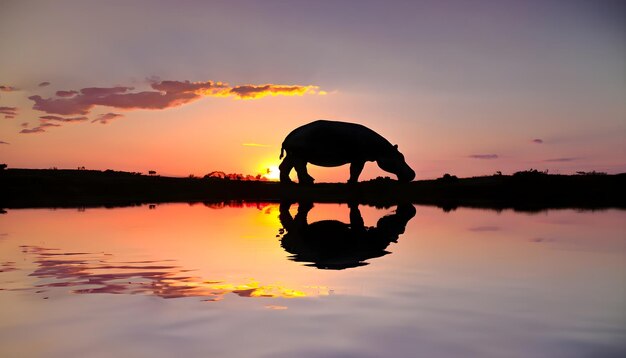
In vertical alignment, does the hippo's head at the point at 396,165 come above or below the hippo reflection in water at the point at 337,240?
above

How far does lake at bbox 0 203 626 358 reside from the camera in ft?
12.0

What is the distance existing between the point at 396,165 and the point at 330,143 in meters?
3.84

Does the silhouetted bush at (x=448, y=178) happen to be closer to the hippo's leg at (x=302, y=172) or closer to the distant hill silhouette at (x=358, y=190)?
the distant hill silhouette at (x=358, y=190)

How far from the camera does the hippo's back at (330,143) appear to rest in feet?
73.4

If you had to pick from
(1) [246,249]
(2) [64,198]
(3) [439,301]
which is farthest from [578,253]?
(2) [64,198]

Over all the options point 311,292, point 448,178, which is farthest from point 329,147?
point 311,292

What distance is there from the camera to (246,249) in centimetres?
781

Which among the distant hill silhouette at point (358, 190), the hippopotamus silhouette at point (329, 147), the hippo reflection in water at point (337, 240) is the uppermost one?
the hippopotamus silhouette at point (329, 147)

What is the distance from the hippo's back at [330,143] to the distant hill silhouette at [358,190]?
4.32ft

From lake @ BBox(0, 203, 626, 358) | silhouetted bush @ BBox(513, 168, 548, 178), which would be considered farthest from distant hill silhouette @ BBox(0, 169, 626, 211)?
lake @ BBox(0, 203, 626, 358)

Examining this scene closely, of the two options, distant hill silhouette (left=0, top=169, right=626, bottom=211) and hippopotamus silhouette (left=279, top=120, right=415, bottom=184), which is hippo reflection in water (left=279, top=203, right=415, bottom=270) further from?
hippopotamus silhouette (left=279, top=120, right=415, bottom=184)

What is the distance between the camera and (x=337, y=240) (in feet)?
28.2

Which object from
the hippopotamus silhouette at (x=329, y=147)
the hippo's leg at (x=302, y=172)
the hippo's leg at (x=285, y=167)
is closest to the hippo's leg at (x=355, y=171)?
the hippopotamus silhouette at (x=329, y=147)

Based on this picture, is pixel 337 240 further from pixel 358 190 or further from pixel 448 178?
pixel 448 178
